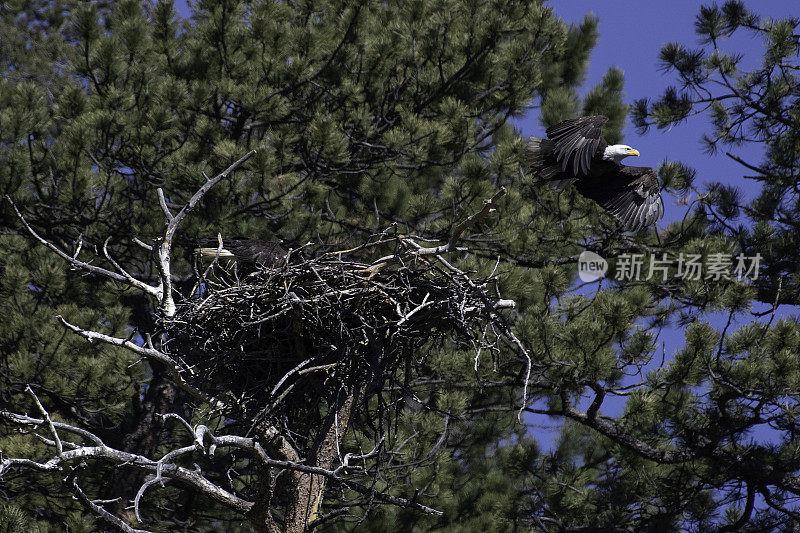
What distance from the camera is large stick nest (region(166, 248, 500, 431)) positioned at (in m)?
4.00

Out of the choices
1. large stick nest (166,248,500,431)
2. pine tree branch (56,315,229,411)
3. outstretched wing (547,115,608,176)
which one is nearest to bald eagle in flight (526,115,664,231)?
outstretched wing (547,115,608,176)

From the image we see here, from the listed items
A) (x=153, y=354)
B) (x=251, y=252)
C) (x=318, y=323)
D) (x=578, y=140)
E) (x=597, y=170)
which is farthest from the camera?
(x=597, y=170)

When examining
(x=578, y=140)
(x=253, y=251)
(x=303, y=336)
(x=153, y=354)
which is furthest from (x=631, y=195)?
(x=153, y=354)

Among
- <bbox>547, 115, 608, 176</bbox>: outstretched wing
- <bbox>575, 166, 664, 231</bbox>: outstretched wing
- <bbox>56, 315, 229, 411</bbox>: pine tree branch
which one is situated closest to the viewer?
<bbox>56, 315, 229, 411</bbox>: pine tree branch

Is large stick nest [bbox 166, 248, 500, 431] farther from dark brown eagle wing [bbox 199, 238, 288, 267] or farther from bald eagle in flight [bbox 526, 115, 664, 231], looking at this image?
bald eagle in flight [bbox 526, 115, 664, 231]

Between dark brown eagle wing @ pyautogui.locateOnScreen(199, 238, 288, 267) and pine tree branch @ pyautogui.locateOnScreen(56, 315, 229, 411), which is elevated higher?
dark brown eagle wing @ pyautogui.locateOnScreen(199, 238, 288, 267)

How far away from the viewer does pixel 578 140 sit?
6211 mm

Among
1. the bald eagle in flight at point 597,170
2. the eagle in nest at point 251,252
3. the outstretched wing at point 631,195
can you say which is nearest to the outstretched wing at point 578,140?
the bald eagle in flight at point 597,170

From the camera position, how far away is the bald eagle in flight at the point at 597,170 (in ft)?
20.5

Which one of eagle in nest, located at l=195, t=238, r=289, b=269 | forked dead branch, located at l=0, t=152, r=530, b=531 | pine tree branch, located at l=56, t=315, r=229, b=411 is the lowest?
pine tree branch, located at l=56, t=315, r=229, b=411

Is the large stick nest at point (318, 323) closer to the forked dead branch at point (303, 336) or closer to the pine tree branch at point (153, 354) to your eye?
the forked dead branch at point (303, 336)

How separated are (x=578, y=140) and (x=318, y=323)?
294cm

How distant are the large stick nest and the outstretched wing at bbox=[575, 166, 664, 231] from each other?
2632 millimetres

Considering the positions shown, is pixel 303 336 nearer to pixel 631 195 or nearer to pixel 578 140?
pixel 578 140
